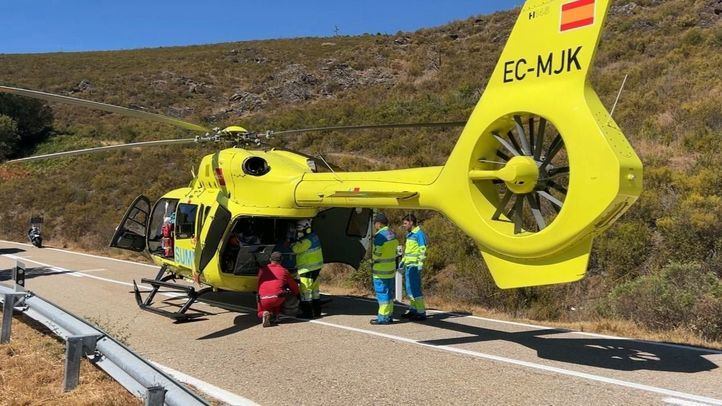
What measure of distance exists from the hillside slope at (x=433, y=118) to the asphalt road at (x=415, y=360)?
1.86 m

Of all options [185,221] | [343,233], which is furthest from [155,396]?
[343,233]

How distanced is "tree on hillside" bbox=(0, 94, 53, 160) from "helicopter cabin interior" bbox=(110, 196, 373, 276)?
34984 millimetres

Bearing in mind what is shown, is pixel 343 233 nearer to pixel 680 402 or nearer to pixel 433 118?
pixel 680 402

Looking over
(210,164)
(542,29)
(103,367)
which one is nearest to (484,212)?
(542,29)

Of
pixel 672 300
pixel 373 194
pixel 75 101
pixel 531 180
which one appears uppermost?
pixel 75 101

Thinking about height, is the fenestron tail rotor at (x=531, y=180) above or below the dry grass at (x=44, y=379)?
above

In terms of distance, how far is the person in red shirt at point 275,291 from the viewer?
8547 mm

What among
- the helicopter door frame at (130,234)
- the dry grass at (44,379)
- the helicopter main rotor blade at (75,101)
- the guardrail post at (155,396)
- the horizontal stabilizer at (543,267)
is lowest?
the dry grass at (44,379)

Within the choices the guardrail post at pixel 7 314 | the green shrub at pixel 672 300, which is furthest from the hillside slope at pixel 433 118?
the guardrail post at pixel 7 314

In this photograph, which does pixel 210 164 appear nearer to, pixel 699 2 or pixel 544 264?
pixel 544 264

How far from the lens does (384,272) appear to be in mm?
8547

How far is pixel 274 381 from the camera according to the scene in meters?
5.78

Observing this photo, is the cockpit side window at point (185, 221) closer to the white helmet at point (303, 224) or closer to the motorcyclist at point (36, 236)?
the white helmet at point (303, 224)

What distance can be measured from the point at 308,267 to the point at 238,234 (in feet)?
4.68
